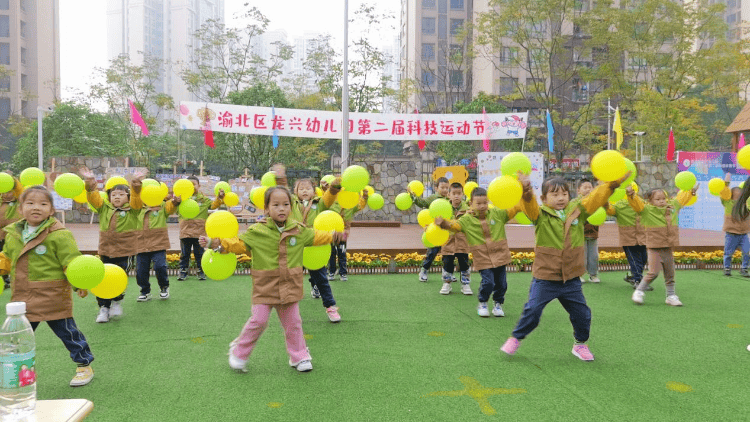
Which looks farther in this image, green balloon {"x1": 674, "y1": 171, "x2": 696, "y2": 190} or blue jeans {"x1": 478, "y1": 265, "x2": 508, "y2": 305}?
green balloon {"x1": 674, "y1": 171, "x2": 696, "y2": 190}

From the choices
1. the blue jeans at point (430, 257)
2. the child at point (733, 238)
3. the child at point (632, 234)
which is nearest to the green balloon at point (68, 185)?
the blue jeans at point (430, 257)

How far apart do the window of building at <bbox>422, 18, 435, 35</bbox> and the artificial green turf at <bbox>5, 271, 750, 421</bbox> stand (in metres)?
40.6

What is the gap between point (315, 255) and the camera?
12.8ft

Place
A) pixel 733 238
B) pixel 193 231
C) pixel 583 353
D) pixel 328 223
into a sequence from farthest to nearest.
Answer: pixel 733 238 < pixel 193 231 < pixel 583 353 < pixel 328 223

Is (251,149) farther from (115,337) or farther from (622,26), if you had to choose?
(115,337)

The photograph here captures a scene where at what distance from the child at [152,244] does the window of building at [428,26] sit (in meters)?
40.7

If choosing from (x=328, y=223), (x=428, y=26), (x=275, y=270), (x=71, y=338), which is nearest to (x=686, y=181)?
(x=328, y=223)

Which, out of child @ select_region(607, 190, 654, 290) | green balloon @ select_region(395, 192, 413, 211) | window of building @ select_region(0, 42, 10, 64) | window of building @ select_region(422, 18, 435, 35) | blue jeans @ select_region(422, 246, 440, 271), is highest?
window of building @ select_region(422, 18, 435, 35)

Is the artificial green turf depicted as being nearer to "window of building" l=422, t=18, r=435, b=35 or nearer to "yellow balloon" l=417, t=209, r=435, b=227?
"yellow balloon" l=417, t=209, r=435, b=227

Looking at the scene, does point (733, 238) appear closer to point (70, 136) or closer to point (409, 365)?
point (409, 365)

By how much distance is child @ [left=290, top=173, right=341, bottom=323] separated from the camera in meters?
4.71

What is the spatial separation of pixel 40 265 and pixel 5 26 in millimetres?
47024

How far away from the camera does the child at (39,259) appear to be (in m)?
3.30

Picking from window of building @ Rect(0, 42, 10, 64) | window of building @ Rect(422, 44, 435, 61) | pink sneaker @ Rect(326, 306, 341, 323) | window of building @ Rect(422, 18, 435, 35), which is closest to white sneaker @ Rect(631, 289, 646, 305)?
pink sneaker @ Rect(326, 306, 341, 323)
